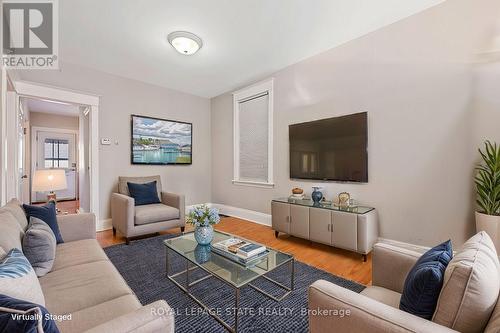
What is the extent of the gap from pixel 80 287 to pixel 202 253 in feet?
2.78

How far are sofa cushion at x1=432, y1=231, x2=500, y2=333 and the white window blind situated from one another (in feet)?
10.8

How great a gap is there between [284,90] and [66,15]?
9.33 ft

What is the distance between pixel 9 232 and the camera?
48.6 inches

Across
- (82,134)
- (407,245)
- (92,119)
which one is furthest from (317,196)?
(82,134)

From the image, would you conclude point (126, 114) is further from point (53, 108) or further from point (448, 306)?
point (448, 306)

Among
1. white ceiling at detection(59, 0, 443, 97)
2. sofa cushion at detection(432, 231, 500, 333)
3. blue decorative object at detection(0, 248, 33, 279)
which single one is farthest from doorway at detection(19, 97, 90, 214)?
sofa cushion at detection(432, 231, 500, 333)

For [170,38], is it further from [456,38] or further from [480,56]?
[480,56]

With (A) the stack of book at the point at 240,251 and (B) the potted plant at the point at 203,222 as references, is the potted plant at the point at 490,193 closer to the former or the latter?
(A) the stack of book at the point at 240,251

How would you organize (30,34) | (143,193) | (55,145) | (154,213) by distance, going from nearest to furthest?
1. (30,34)
2. (154,213)
3. (143,193)
4. (55,145)

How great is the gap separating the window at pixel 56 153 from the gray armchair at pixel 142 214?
14.4 ft

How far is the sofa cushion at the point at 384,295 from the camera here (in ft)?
3.67

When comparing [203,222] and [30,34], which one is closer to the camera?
[203,222]

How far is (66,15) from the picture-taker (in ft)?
7.91

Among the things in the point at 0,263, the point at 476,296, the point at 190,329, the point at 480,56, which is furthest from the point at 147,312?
the point at 480,56
